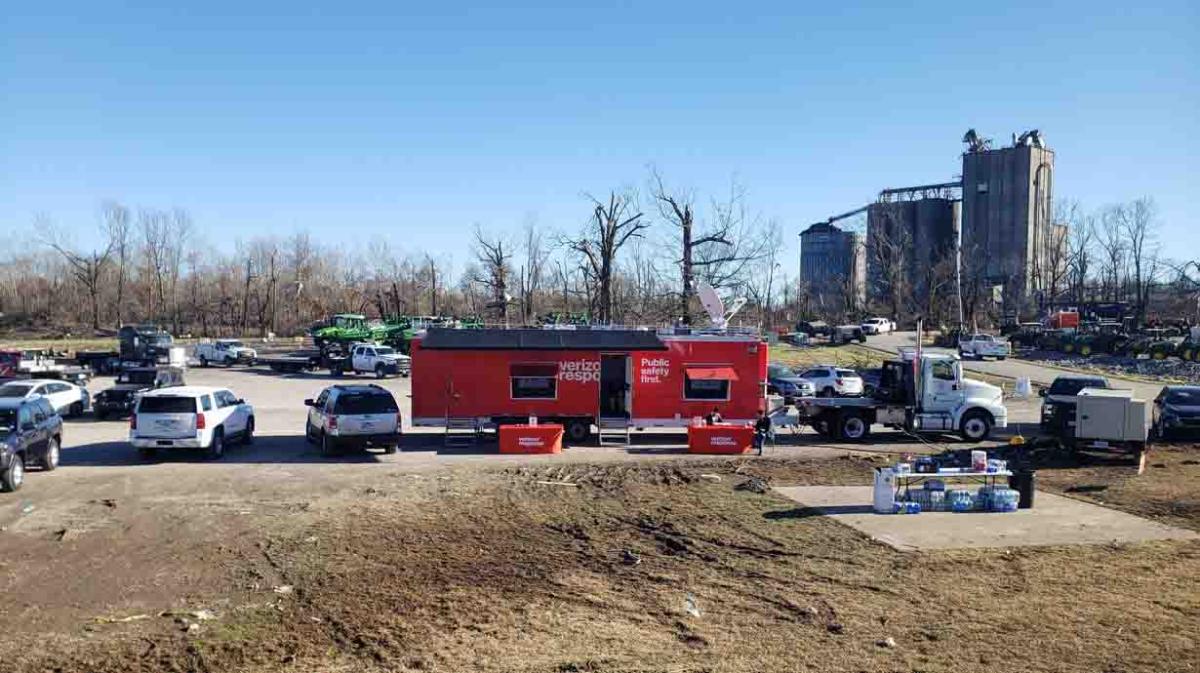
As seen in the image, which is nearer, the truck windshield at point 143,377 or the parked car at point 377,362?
the truck windshield at point 143,377

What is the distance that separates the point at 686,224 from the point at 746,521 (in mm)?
38928

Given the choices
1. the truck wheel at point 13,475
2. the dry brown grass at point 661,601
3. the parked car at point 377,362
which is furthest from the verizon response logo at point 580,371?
the parked car at point 377,362

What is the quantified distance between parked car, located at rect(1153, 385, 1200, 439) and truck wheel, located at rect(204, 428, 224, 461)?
84.2 ft

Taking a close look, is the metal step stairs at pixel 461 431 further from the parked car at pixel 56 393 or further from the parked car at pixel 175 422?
the parked car at pixel 56 393

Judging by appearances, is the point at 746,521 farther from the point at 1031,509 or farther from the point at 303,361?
the point at 303,361

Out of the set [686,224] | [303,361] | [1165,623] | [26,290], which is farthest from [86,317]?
[1165,623]

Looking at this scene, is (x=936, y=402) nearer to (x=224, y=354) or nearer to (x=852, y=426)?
(x=852, y=426)

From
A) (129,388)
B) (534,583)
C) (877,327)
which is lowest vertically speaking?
(534,583)

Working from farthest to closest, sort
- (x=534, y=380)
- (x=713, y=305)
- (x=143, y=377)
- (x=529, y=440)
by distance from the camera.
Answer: (x=143, y=377) → (x=713, y=305) → (x=534, y=380) → (x=529, y=440)

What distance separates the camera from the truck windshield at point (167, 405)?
21703 millimetres

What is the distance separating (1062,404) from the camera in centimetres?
2333

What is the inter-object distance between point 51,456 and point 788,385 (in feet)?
85.8

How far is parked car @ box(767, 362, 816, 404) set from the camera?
36.5 meters

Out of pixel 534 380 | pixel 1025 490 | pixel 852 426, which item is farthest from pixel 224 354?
pixel 1025 490
